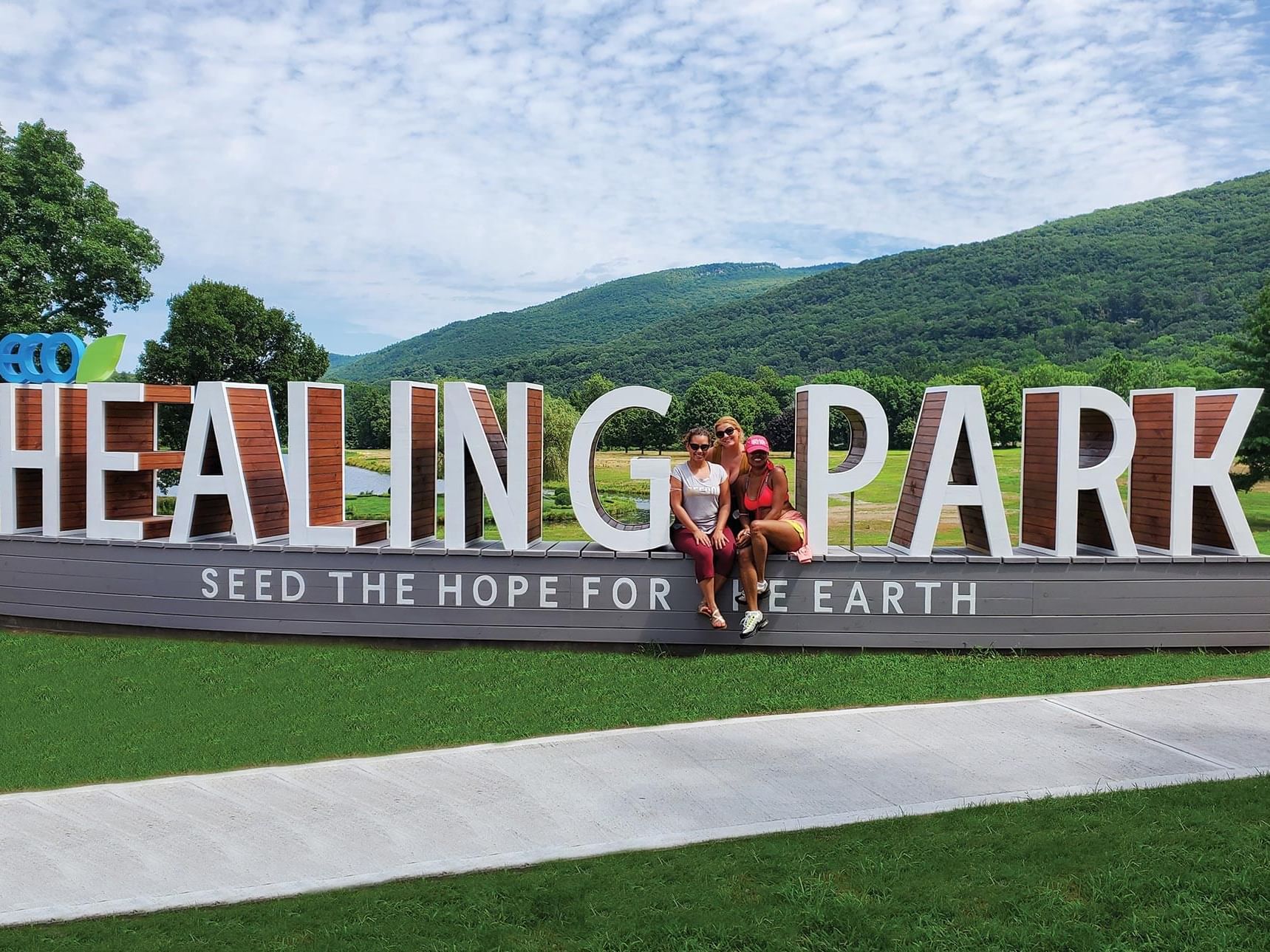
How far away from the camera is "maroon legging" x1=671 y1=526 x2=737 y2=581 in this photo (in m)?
9.27

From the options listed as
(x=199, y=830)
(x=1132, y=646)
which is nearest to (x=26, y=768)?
(x=199, y=830)

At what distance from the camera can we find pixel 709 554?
9.27m

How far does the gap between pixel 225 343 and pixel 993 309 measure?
2994 inches

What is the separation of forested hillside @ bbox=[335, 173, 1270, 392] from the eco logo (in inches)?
3000

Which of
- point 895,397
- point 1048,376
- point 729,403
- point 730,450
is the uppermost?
point 1048,376

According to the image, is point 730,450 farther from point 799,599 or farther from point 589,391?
point 589,391

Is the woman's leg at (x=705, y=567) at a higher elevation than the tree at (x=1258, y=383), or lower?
lower

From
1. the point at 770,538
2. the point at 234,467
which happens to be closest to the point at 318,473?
the point at 234,467

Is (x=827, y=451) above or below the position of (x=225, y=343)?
below

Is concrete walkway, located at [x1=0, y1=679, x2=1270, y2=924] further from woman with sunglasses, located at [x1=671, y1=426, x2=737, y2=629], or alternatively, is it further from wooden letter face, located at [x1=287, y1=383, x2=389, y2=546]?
wooden letter face, located at [x1=287, y1=383, x2=389, y2=546]

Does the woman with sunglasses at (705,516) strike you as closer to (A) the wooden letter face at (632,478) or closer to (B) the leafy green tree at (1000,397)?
(A) the wooden letter face at (632,478)

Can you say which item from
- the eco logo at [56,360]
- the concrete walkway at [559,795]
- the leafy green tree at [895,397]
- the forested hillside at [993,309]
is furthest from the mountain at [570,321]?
the concrete walkway at [559,795]

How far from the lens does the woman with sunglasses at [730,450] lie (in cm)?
935

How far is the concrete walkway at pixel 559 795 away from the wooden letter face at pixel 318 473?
3958 mm
